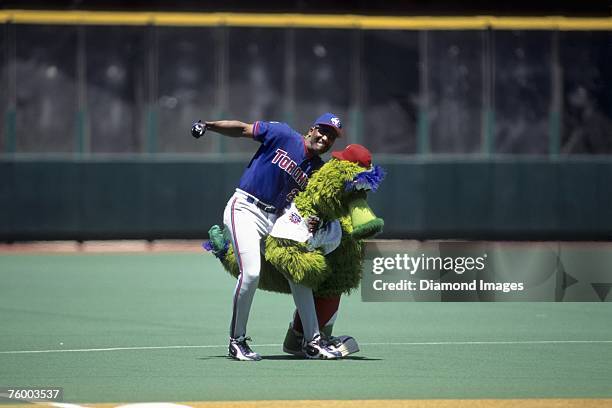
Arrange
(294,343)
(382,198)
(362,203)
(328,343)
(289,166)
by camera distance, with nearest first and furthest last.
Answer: (362,203) → (289,166) → (328,343) → (294,343) → (382,198)

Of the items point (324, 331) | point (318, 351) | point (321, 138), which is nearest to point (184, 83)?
point (324, 331)

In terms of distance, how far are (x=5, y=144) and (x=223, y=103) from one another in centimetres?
412

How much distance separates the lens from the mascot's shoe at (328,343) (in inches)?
438

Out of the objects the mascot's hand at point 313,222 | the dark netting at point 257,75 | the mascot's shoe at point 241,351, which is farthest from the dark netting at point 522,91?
the mascot's shoe at point 241,351

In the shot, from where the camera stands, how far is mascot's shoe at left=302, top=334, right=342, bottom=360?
432 inches

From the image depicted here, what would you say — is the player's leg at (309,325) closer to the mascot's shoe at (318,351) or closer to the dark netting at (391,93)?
the mascot's shoe at (318,351)

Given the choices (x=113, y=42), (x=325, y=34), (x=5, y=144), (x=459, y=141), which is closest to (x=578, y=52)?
(x=459, y=141)

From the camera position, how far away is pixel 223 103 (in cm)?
2788

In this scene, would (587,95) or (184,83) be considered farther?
(587,95)

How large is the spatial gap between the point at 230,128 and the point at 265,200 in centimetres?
60

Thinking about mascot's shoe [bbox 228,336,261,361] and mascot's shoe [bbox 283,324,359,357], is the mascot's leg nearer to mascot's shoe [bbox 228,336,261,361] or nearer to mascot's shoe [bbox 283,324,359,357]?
mascot's shoe [bbox 283,324,359,357]

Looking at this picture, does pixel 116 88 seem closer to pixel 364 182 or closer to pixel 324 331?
pixel 324 331

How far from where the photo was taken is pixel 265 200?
11000 mm

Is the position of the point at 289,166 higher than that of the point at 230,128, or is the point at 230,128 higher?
the point at 230,128
